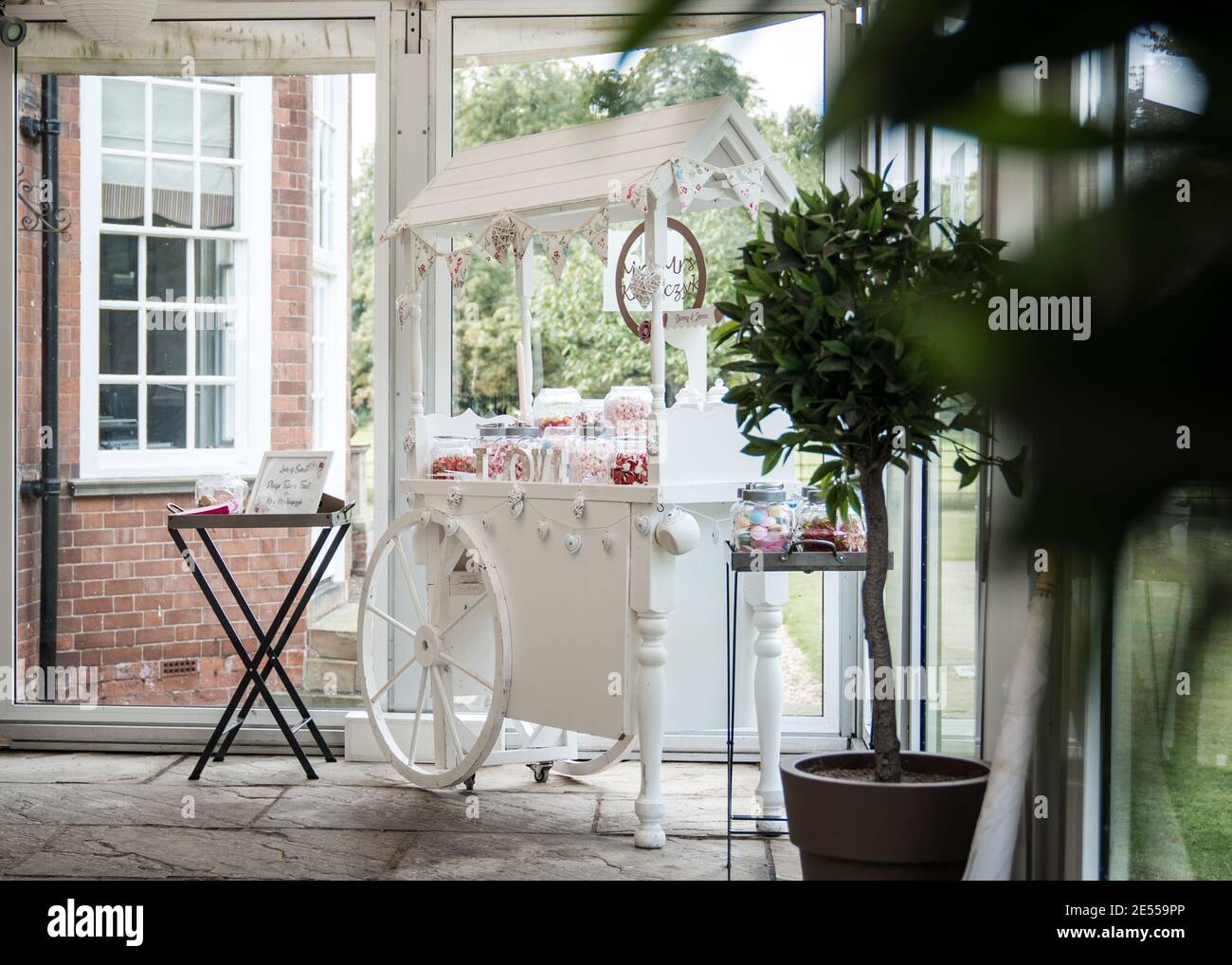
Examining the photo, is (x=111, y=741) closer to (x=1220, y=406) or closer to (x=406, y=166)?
(x=406, y=166)

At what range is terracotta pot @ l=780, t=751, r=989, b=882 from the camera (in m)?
2.41

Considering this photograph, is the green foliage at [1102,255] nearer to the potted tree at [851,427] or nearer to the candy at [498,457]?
the potted tree at [851,427]

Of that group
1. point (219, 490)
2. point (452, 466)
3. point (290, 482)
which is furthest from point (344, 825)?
point (219, 490)

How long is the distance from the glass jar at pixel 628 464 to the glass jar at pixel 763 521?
0.89 feet

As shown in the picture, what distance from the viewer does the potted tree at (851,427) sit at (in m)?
2.42

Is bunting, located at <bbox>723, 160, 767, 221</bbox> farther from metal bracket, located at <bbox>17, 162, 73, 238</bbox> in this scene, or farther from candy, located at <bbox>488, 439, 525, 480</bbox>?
metal bracket, located at <bbox>17, 162, 73, 238</bbox>

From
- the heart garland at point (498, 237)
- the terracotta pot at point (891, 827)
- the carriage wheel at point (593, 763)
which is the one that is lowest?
the carriage wheel at point (593, 763)

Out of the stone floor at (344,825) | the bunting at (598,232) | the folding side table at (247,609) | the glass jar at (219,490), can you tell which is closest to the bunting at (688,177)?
the bunting at (598,232)

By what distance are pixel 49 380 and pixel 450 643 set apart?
68.3 inches

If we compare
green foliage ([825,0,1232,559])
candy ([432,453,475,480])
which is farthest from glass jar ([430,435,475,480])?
green foliage ([825,0,1232,559])

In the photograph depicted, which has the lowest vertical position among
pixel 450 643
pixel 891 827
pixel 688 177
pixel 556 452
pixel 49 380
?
pixel 891 827

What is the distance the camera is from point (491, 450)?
383cm

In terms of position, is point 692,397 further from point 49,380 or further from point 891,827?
point 49,380
